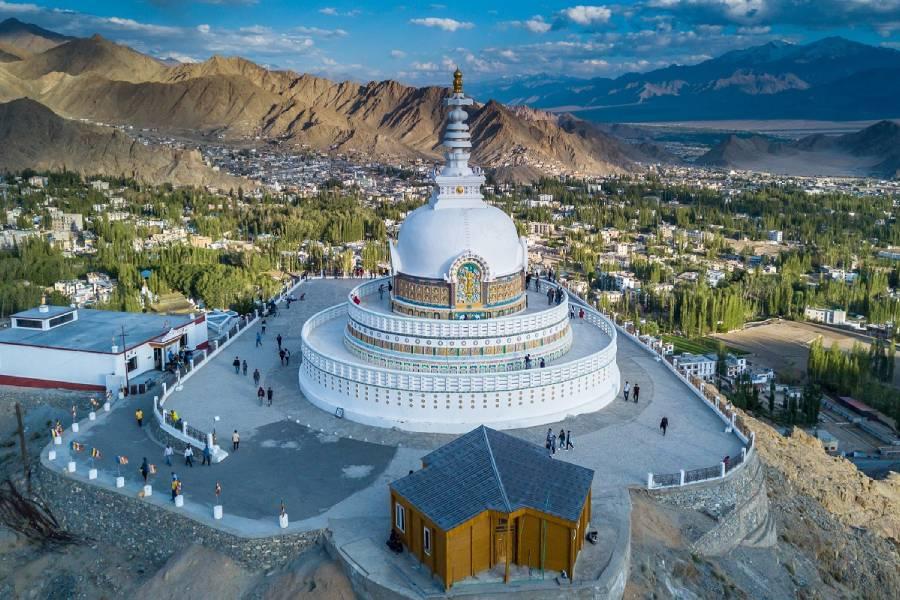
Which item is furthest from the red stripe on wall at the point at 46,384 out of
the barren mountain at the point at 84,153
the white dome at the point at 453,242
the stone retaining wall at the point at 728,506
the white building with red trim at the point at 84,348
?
the barren mountain at the point at 84,153

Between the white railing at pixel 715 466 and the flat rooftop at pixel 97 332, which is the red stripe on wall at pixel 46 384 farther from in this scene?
the white railing at pixel 715 466

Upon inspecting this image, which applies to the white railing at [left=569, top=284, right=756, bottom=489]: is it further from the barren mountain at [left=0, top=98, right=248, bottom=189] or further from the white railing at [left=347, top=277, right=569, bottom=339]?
Result: the barren mountain at [left=0, top=98, right=248, bottom=189]

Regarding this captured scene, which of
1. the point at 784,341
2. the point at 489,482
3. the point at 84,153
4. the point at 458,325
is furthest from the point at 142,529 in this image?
the point at 84,153

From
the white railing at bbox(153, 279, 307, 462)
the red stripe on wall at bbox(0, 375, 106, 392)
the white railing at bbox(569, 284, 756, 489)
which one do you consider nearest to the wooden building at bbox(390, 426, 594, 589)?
the white railing at bbox(569, 284, 756, 489)

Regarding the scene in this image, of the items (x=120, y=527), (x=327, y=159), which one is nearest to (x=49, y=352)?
(x=120, y=527)

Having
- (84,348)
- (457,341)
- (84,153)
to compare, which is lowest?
(84,348)

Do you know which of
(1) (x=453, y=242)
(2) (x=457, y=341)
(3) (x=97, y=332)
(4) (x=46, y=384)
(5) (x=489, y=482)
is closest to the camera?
(5) (x=489, y=482)

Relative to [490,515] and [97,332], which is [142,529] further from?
[97,332]
